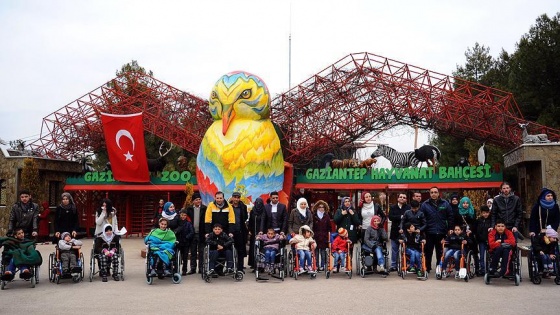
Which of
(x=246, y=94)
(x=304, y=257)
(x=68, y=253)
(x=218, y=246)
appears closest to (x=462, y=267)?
(x=304, y=257)

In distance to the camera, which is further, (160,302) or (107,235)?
(107,235)

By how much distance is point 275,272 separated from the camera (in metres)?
12.2

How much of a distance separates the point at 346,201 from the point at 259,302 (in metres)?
4.05

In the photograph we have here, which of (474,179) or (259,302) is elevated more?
(474,179)

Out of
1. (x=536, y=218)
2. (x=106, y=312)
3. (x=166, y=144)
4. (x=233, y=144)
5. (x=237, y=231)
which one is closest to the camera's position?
(x=106, y=312)

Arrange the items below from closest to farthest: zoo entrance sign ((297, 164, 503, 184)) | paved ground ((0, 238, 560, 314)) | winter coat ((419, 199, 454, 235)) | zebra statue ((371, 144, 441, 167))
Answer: paved ground ((0, 238, 560, 314)) → winter coat ((419, 199, 454, 235)) → zoo entrance sign ((297, 164, 503, 184)) → zebra statue ((371, 144, 441, 167))

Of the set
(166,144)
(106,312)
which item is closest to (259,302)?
(106,312)

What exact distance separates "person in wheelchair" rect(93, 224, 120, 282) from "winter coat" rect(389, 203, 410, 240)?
18.1ft

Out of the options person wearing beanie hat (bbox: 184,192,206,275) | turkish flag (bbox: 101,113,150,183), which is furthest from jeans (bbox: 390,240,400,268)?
turkish flag (bbox: 101,113,150,183)

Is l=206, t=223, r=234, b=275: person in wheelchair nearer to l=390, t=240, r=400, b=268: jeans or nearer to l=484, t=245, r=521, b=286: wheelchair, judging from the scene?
l=390, t=240, r=400, b=268: jeans

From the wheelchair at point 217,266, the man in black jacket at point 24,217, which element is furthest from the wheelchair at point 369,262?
the man in black jacket at point 24,217

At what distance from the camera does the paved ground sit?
27.2 ft

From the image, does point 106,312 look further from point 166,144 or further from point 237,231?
point 166,144

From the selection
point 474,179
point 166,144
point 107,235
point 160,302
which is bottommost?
point 160,302
